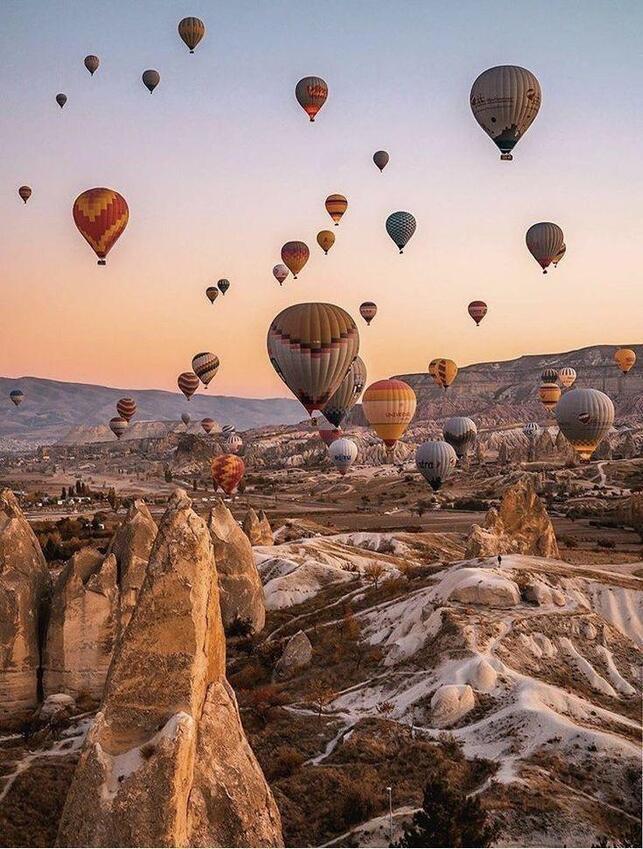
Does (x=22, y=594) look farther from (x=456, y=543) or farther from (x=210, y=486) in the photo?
(x=210, y=486)

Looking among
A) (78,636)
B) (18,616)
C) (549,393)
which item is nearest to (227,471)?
(78,636)

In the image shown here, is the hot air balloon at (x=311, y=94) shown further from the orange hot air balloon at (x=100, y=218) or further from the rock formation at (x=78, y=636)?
the rock formation at (x=78, y=636)

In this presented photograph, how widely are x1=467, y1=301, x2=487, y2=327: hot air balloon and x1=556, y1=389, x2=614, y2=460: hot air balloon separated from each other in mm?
26906

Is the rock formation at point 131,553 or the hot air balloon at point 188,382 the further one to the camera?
the hot air balloon at point 188,382

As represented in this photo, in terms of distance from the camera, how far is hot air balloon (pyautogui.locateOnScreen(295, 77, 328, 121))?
185ft

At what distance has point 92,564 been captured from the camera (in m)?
24.5

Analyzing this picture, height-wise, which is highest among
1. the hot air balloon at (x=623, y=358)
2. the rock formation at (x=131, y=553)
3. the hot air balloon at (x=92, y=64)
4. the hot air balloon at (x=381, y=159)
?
the hot air balloon at (x=92, y=64)

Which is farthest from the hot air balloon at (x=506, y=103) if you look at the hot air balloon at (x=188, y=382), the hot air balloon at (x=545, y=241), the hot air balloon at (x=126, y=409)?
the hot air balloon at (x=126, y=409)

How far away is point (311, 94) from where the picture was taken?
5638 cm

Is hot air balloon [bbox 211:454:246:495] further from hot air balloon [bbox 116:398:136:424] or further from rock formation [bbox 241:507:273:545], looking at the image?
hot air balloon [bbox 116:398:136:424]

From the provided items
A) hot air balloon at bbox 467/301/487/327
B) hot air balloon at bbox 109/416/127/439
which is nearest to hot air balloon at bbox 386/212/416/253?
hot air balloon at bbox 467/301/487/327

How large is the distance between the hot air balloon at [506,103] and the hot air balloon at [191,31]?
22.0 m

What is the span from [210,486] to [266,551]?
80.4 metres

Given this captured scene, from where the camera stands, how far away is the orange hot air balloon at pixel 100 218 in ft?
146
